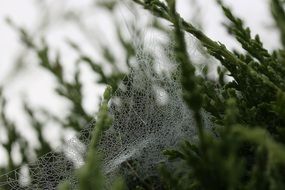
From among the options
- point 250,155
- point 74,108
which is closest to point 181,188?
point 250,155

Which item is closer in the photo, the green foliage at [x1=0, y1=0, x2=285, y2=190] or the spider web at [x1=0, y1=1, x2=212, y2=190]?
the green foliage at [x1=0, y1=0, x2=285, y2=190]

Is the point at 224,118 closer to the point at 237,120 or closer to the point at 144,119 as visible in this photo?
the point at 237,120

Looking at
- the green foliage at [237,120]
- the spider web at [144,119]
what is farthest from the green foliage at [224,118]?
the spider web at [144,119]

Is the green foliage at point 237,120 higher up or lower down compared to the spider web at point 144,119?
lower down

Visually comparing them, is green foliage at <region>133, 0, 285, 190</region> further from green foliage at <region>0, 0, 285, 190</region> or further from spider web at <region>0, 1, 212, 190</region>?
spider web at <region>0, 1, 212, 190</region>

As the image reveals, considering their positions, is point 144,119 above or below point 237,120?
above

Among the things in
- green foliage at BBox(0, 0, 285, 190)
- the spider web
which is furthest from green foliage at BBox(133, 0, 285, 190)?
the spider web

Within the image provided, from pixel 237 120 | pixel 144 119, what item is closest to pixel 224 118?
pixel 237 120

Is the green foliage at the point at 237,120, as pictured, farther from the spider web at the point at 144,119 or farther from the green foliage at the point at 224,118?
the spider web at the point at 144,119

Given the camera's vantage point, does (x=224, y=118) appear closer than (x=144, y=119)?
Yes

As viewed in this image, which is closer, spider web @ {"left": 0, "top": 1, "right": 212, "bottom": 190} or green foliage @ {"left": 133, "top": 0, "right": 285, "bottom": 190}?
green foliage @ {"left": 133, "top": 0, "right": 285, "bottom": 190}

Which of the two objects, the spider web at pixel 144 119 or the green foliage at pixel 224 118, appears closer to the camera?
the green foliage at pixel 224 118

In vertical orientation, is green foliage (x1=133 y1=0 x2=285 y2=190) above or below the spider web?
below
